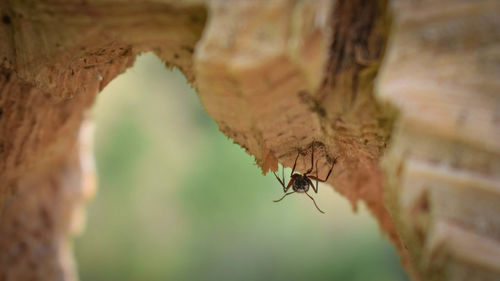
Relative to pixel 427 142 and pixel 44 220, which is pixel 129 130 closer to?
pixel 44 220

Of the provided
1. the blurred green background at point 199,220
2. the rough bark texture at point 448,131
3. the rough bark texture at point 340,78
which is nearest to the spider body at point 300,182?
the rough bark texture at point 340,78

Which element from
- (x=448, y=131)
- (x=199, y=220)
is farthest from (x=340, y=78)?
(x=199, y=220)

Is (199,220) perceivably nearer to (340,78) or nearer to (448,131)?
(340,78)

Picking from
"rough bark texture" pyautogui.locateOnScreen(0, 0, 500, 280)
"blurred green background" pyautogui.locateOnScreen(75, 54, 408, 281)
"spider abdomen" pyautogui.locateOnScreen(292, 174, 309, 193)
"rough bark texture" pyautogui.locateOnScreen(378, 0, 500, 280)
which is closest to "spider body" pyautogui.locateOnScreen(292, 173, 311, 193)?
"spider abdomen" pyautogui.locateOnScreen(292, 174, 309, 193)

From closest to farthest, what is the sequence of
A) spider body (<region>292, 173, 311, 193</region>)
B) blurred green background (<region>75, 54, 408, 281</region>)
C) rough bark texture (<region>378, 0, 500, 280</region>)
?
rough bark texture (<region>378, 0, 500, 280</region>)
spider body (<region>292, 173, 311, 193</region>)
blurred green background (<region>75, 54, 408, 281</region>)

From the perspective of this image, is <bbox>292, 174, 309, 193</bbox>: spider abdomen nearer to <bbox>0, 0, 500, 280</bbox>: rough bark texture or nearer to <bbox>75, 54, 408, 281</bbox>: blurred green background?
<bbox>0, 0, 500, 280</bbox>: rough bark texture

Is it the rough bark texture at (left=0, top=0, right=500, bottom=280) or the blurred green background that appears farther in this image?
the blurred green background
